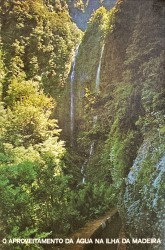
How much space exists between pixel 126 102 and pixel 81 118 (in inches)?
21.1

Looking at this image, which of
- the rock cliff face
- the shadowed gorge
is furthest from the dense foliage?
the rock cliff face

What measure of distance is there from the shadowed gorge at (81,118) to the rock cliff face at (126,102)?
0.01m

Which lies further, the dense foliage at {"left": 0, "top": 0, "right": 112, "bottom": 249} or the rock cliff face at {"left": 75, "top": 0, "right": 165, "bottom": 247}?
the rock cliff face at {"left": 75, "top": 0, "right": 165, "bottom": 247}

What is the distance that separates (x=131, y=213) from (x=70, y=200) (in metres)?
0.67

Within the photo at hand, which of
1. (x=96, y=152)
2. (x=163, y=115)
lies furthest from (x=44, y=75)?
(x=163, y=115)

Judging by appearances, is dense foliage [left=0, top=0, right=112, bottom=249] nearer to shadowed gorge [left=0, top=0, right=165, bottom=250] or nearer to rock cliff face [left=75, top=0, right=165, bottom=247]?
shadowed gorge [left=0, top=0, right=165, bottom=250]

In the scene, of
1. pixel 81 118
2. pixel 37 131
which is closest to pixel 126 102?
pixel 81 118

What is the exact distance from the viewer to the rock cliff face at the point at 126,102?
3.92m

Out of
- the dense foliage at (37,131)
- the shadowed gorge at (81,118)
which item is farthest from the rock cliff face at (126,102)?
the dense foliage at (37,131)

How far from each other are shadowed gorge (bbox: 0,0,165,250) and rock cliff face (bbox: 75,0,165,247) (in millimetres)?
11

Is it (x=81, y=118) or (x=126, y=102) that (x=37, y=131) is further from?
(x=126, y=102)

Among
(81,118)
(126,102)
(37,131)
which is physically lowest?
(37,131)

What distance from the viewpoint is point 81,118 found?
447cm

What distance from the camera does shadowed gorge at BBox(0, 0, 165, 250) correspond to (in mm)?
3725
